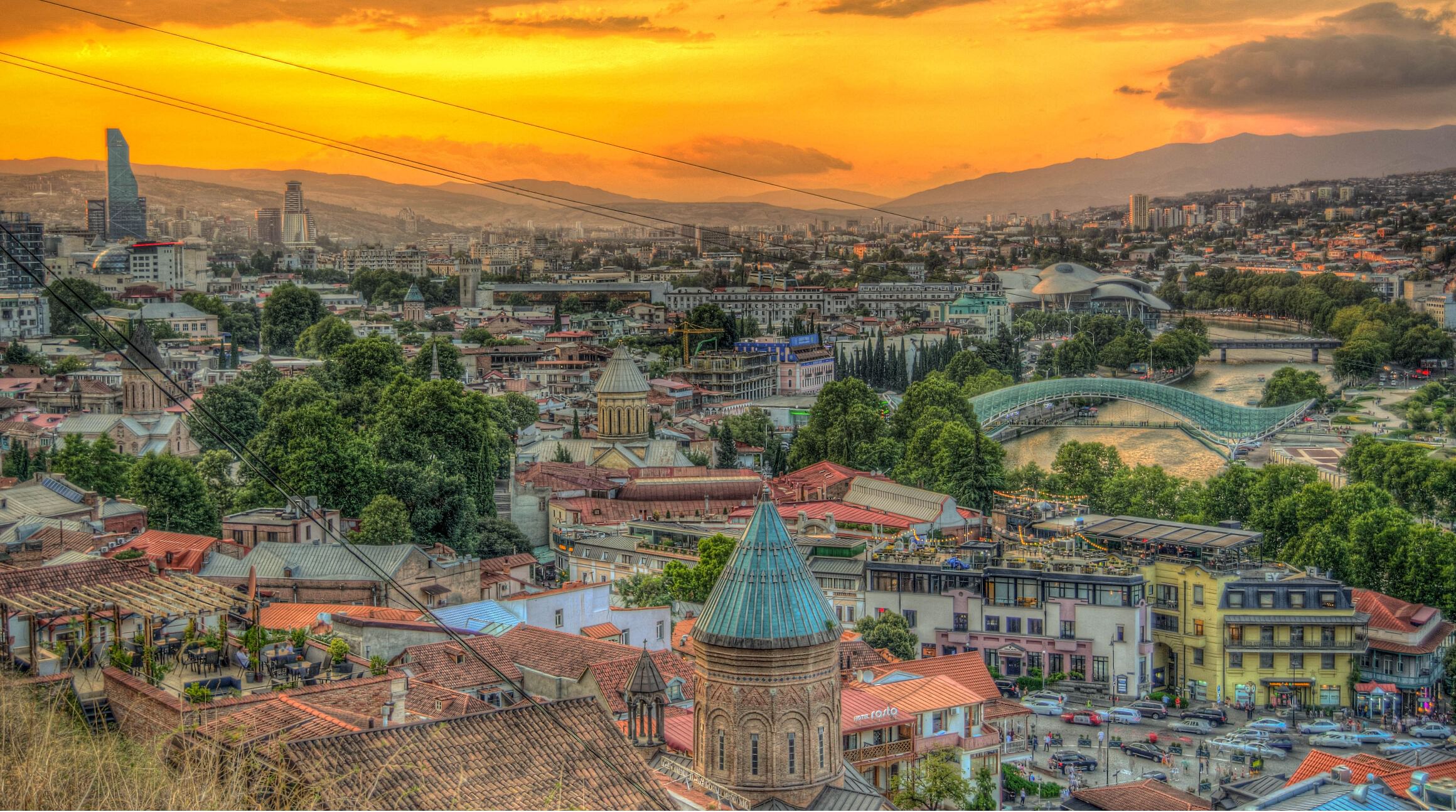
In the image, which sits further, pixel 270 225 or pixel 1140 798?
pixel 270 225

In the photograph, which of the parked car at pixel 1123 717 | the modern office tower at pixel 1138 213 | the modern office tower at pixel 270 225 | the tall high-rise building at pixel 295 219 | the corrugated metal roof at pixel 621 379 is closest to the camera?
the parked car at pixel 1123 717

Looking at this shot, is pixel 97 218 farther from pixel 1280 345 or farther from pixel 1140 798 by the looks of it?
pixel 1140 798

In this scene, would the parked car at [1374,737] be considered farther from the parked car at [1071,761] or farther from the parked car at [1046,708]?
the parked car at [1071,761]

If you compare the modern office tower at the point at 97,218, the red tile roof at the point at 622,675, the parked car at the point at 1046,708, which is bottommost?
the parked car at the point at 1046,708

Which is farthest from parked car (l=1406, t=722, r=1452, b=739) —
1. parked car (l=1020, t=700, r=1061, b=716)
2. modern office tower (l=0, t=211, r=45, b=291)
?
modern office tower (l=0, t=211, r=45, b=291)

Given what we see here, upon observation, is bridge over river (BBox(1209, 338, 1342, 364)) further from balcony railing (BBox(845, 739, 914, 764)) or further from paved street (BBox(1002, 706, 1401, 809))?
balcony railing (BBox(845, 739, 914, 764))

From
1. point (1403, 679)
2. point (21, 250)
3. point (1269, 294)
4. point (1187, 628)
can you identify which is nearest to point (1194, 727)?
point (1187, 628)

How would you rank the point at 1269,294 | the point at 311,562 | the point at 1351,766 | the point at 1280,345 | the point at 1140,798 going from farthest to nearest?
the point at 1269,294, the point at 1280,345, the point at 311,562, the point at 1140,798, the point at 1351,766

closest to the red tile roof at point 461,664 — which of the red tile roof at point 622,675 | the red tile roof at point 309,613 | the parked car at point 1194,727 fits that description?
the red tile roof at point 622,675
